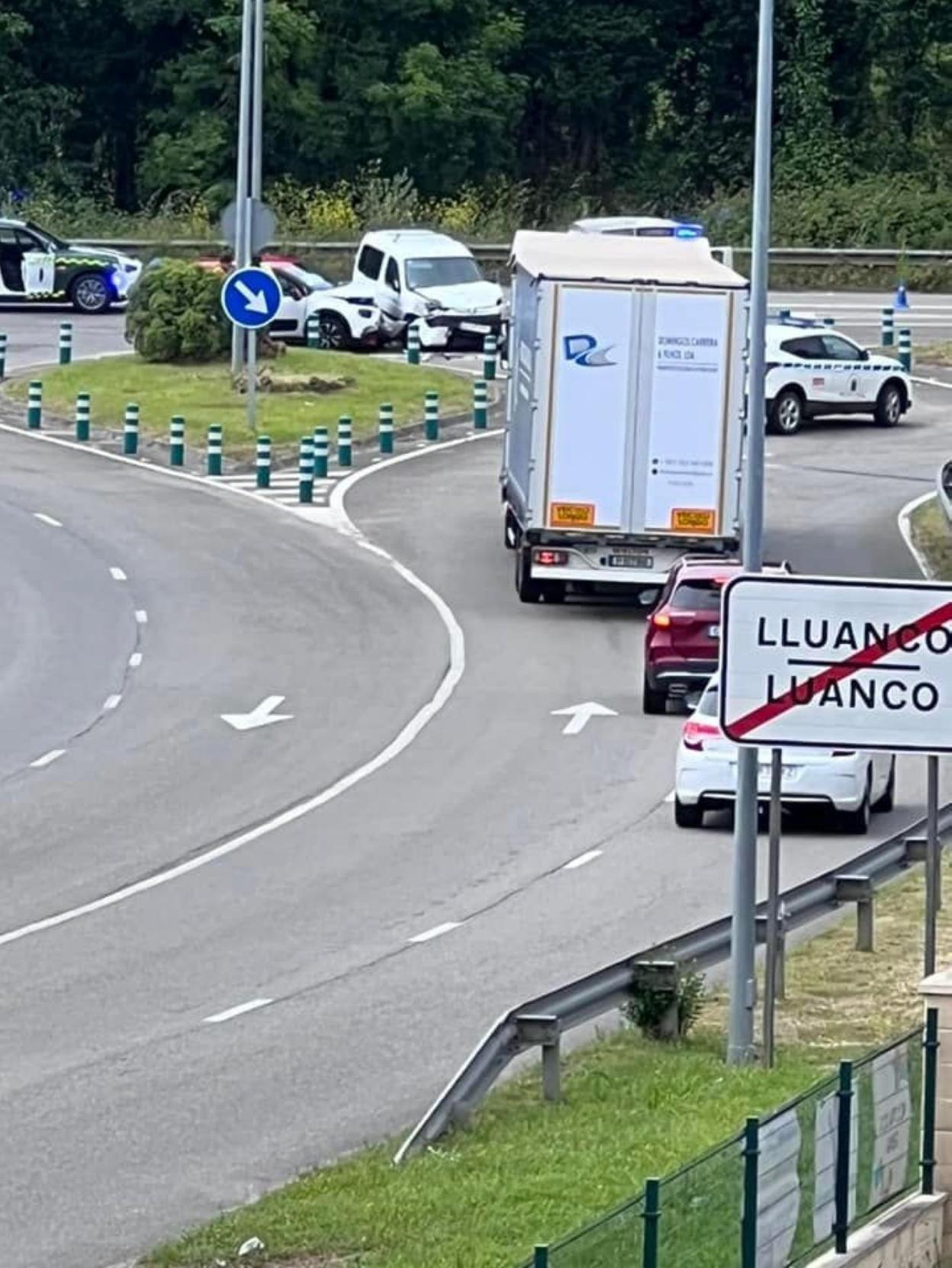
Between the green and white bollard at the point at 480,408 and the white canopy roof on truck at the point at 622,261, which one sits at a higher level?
the white canopy roof on truck at the point at 622,261

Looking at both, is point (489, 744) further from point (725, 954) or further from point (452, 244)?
point (452, 244)

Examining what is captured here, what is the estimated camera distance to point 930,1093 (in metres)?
13.5

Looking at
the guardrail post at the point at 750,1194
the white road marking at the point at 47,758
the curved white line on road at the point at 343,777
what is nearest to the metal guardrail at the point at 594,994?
the guardrail post at the point at 750,1194

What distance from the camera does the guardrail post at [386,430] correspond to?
4441 centimetres

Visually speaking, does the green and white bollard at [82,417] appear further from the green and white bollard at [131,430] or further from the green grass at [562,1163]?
the green grass at [562,1163]

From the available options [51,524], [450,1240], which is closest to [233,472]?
[51,524]

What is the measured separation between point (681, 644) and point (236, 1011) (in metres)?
11.6

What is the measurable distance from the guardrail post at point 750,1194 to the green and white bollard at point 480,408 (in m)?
35.9

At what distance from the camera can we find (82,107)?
76.2 metres

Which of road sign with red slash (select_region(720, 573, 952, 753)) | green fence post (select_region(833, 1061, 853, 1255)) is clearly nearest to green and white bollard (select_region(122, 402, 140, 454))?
road sign with red slash (select_region(720, 573, 952, 753))

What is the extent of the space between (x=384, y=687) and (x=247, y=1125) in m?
15.3

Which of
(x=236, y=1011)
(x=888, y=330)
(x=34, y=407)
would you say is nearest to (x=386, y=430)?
(x=34, y=407)

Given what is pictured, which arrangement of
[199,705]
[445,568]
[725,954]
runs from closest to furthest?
[725,954], [199,705], [445,568]

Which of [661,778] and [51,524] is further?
[51,524]
